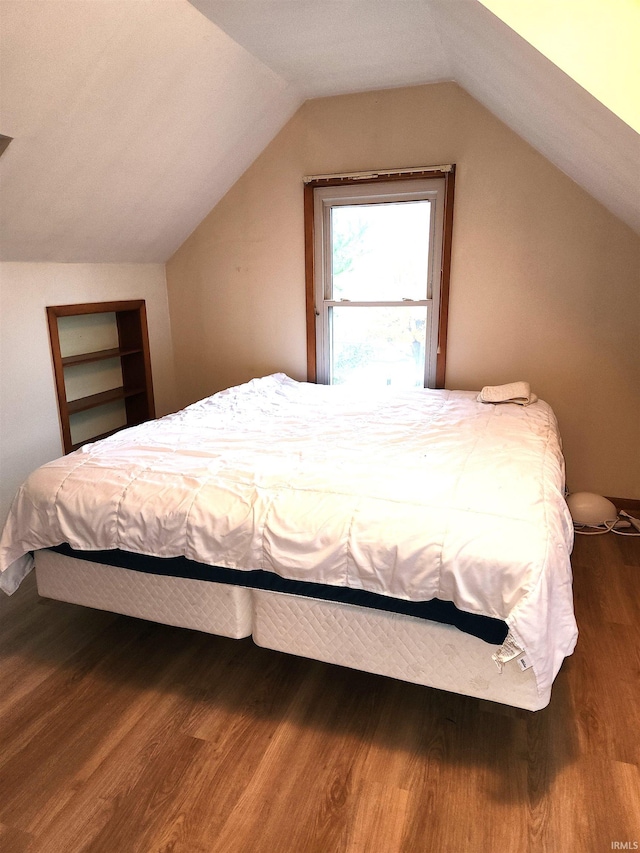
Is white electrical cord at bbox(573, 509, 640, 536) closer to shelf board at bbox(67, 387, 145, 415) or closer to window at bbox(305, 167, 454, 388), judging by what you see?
window at bbox(305, 167, 454, 388)

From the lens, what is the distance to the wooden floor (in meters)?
1.43

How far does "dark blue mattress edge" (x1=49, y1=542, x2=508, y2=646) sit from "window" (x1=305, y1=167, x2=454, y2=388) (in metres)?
2.17

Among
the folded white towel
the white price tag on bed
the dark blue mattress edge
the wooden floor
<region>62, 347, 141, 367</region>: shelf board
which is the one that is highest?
→ <region>62, 347, 141, 367</region>: shelf board

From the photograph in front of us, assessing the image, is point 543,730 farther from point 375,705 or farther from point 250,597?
point 250,597

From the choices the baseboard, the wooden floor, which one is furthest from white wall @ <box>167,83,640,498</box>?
the wooden floor

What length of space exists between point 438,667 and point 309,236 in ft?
9.22

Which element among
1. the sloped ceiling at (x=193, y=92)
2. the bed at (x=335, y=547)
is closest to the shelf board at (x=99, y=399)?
the sloped ceiling at (x=193, y=92)

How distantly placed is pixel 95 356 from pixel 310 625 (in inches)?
93.2

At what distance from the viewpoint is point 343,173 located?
3.48 m

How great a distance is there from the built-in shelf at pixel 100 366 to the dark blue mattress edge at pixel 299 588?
153 centimetres

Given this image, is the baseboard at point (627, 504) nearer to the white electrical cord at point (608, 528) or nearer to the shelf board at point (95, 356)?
the white electrical cord at point (608, 528)

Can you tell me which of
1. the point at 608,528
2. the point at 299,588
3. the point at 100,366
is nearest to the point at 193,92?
the point at 100,366

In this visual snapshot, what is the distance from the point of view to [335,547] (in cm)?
167

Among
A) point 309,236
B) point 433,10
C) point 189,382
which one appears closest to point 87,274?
point 189,382
